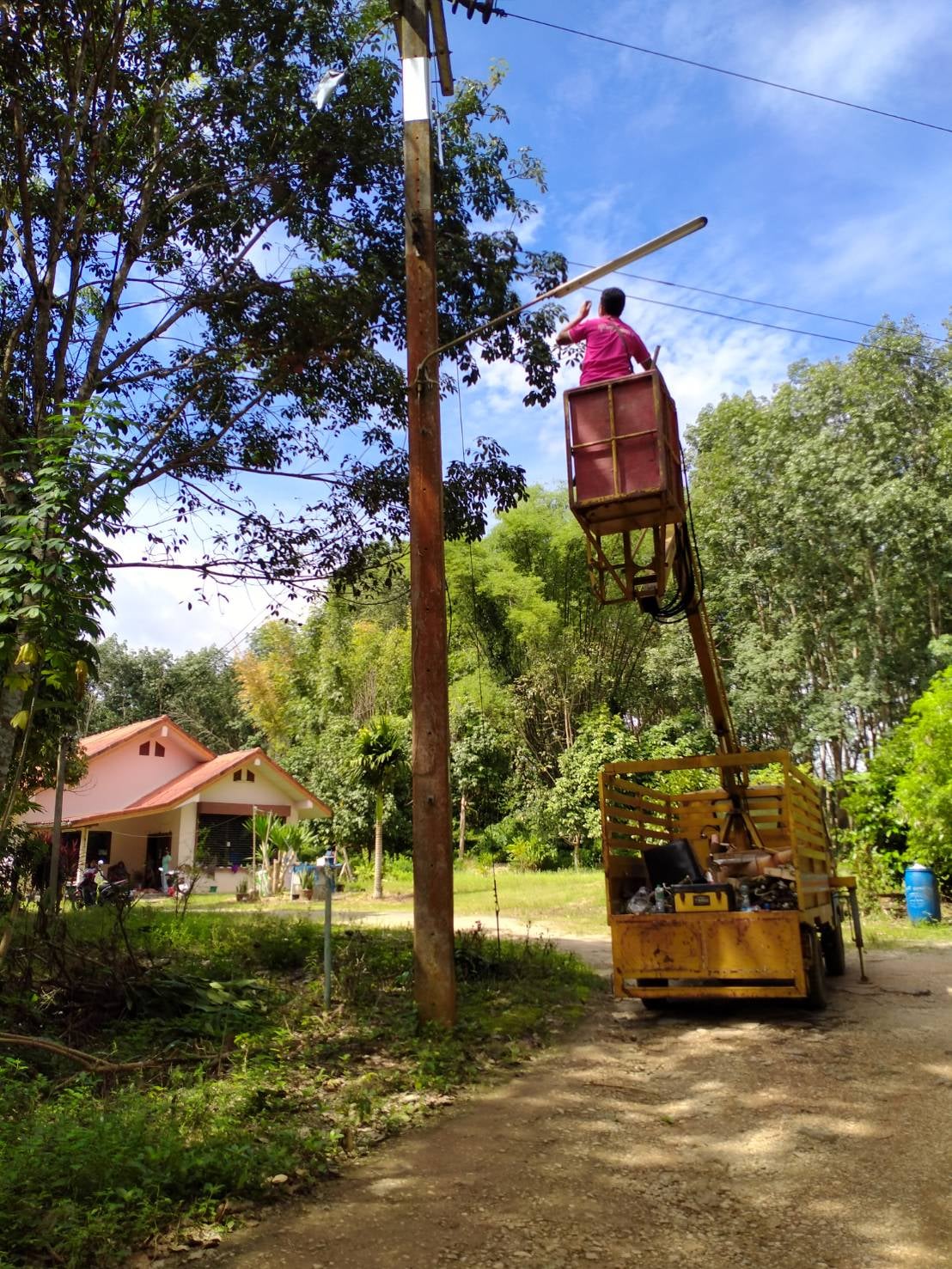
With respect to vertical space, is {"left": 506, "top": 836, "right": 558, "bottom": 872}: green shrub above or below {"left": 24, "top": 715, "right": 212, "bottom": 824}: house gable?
below

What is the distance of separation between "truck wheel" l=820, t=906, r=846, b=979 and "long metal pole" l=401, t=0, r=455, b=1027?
206 inches

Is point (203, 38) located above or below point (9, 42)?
above

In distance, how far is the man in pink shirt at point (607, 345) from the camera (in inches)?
297

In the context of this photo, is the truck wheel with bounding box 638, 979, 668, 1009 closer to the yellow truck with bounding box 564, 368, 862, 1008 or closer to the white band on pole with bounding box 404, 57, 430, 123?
the yellow truck with bounding box 564, 368, 862, 1008

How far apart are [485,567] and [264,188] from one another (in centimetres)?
2225

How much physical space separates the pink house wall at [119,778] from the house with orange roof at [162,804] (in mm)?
29

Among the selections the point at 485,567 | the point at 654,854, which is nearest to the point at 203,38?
the point at 654,854

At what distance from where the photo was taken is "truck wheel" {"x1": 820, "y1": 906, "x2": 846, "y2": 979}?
10430 mm

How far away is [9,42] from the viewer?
8789mm

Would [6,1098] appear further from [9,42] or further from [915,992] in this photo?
[9,42]

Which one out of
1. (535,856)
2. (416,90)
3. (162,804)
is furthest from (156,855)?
(416,90)

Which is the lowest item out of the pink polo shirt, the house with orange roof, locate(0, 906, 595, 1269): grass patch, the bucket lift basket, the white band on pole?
locate(0, 906, 595, 1269): grass patch

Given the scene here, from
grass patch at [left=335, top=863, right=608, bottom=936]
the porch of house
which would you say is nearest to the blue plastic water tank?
grass patch at [left=335, top=863, right=608, bottom=936]

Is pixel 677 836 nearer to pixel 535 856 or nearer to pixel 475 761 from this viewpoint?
pixel 535 856
